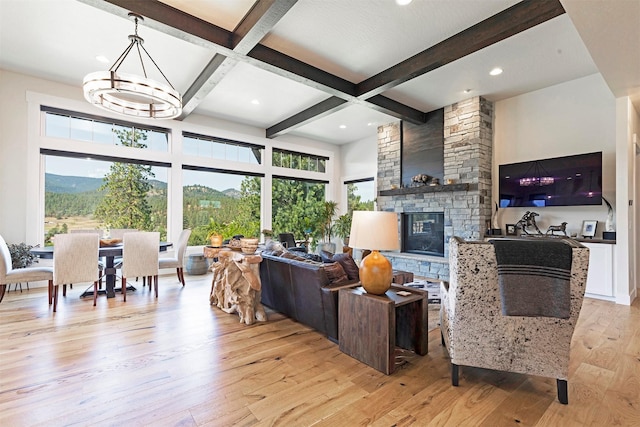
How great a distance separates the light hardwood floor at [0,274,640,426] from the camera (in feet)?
5.76

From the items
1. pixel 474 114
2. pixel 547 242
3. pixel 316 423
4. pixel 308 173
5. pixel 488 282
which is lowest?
pixel 316 423

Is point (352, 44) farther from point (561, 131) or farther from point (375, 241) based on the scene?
point (561, 131)

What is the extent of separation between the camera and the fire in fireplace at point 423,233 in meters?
6.00

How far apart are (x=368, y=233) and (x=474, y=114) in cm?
427

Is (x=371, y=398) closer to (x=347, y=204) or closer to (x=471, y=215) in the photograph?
(x=471, y=215)

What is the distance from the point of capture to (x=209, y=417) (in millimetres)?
1746

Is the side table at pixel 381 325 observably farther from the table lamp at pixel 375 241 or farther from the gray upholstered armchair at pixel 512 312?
the gray upholstered armchair at pixel 512 312

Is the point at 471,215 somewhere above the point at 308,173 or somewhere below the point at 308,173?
below

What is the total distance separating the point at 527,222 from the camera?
4.93 metres

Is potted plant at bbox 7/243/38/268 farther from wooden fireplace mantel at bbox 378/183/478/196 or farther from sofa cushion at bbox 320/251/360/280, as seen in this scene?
wooden fireplace mantel at bbox 378/183/478/196

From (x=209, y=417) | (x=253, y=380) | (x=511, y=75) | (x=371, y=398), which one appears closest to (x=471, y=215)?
(x=511, y=75)

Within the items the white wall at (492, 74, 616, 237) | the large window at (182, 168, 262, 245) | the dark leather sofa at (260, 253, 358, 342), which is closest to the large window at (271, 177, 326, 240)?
the large window at (182, 168, 262, 245)

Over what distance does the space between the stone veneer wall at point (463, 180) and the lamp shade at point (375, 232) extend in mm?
3545

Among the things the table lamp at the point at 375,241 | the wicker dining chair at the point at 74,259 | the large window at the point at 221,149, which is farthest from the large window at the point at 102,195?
the table lamp at the point at 375,241
